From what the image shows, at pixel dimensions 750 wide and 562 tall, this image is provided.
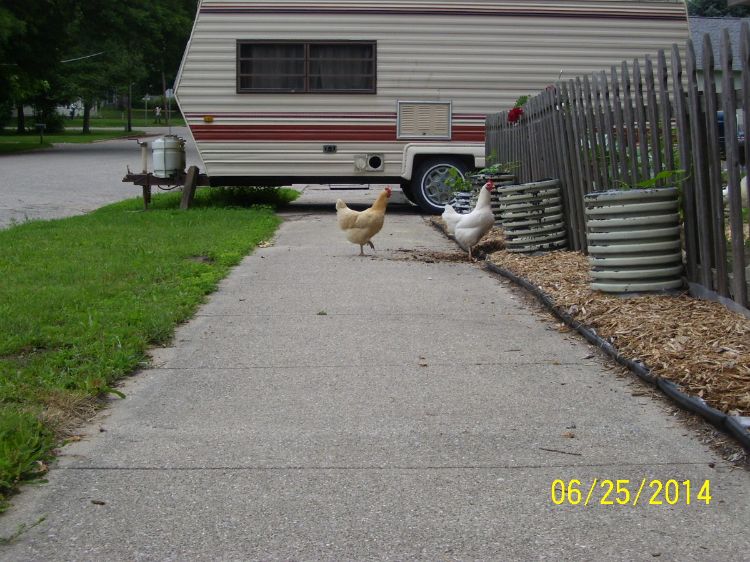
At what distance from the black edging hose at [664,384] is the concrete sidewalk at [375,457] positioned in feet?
0.36

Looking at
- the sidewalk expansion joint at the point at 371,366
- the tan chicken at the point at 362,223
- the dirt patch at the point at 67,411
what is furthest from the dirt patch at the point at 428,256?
the dirt patch at the point at 67,411

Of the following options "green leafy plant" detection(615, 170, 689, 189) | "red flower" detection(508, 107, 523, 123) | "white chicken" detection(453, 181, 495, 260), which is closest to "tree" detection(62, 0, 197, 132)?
"red flower" detection(508, 107, 523, 123)

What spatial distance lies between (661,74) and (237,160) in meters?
9.68

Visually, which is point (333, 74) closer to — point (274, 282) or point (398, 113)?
point (398, 113)

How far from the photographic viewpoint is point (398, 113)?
15.8 metres

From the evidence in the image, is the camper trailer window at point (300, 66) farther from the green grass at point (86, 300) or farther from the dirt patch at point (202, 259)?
the dirt patch at point (202, 259)

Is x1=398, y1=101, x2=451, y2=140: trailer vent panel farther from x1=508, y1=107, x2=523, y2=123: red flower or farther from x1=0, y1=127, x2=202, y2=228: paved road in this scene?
x1=0, y1=127, x2=202, y2=228: paved road

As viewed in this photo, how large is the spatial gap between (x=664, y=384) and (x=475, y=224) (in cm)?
542

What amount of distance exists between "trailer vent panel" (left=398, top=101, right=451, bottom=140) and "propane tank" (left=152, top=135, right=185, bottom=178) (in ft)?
12.2

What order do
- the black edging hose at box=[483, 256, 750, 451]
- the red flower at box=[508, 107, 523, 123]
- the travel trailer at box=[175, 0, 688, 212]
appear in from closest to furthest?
the black edging hose at box=[483, 256, 750, 451]
the red flower at box=[508, 107, 523, 123]
the travel trailer at box=[175, 0, 688, 212]

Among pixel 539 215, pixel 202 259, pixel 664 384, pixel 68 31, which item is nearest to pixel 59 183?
pixel 202 259

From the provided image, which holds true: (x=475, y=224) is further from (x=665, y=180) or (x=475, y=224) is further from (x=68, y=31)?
(x=68, y=31)

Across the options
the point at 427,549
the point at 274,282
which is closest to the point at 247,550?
the point at 427,549

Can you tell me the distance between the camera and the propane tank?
53.6 ft
